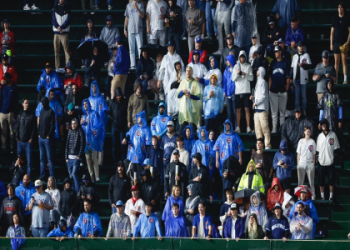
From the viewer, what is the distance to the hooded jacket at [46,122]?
23.5 meters

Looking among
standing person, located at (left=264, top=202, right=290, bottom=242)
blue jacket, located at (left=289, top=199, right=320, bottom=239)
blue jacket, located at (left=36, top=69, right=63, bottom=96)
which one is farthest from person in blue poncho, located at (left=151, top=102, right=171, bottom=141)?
standing person, located at (left=264, top=202, right=290, bottom=242)

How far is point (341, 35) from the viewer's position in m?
26.4

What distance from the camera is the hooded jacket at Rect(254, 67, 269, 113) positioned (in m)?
24.0

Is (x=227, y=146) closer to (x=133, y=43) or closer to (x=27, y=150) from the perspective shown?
(x=27, y=150)

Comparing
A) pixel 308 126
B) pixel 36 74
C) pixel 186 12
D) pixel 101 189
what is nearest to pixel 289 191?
pixel 308 126

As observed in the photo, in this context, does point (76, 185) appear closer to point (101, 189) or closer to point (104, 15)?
point (101, 189)

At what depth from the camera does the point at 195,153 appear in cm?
2211

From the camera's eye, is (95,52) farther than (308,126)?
Yes

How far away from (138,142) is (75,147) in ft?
5.49

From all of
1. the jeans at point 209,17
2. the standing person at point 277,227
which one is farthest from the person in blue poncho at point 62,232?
the jeans at point 209,17

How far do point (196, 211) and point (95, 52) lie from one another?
7144 millimetres

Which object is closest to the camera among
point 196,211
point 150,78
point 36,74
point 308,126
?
point 196,211

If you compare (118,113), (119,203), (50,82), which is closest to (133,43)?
(50,82)

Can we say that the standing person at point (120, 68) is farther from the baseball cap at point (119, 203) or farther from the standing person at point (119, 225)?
the standing person at point (119, 225)
